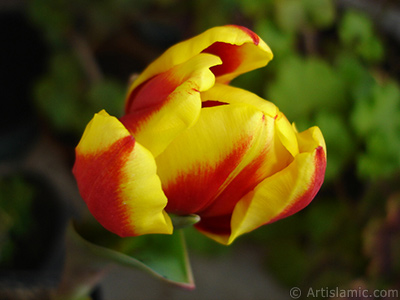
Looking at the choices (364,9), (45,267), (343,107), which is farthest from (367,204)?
(45,267)

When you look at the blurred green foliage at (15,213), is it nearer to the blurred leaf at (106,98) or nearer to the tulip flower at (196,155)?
the blurred leaf at (106,98)

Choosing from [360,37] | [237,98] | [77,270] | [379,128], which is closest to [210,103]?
[237,98]

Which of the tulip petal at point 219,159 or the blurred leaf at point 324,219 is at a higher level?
the tulip petal at point 219,159

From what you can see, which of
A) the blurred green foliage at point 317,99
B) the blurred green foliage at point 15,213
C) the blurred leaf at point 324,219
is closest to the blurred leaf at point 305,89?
the blurred green foliage at point 317,99

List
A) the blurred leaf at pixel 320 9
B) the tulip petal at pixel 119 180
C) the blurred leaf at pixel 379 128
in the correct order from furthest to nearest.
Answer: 1. the blurred leaf at pixel 320 9
2. the blurred leaf at pixel 379 128
3. the tulip petal at pixel 119 180

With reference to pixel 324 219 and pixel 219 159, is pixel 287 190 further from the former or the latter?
pixel 324 219

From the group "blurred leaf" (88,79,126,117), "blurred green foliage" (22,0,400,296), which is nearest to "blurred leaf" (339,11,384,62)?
"blurred green foliage" (22,0,400,296)

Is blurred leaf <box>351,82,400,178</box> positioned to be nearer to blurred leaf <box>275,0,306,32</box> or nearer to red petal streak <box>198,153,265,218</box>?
blurred leaf <box>275,0,306,32</box>
